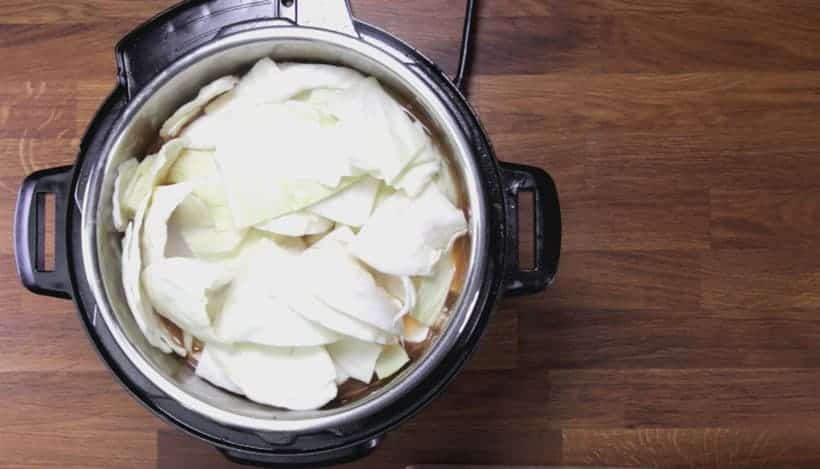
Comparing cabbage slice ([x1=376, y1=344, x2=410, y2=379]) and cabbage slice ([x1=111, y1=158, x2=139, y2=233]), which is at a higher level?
cabbage slice ([x1=111, y1=158, x2=139, y2=233])

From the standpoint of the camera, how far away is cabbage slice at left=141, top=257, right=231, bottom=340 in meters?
0.65

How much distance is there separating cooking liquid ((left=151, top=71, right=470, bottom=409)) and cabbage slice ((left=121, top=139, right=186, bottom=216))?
0.03m

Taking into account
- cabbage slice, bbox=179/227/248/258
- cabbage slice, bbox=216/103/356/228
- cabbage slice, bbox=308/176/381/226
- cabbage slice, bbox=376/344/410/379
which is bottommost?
cabbage slice, bbox=376/344/410/379

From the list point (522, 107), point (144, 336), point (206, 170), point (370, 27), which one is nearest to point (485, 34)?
point (522, 107)

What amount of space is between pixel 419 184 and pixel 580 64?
0.96 ft

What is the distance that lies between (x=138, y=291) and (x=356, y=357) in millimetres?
172

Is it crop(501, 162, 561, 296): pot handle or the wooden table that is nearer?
crop(501, 162, 561, 296): pot handle

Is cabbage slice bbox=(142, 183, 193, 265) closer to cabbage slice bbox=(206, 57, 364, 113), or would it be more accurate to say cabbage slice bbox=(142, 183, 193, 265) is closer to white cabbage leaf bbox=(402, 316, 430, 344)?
cabbage slice bbox=(206, 57, 364, 113)

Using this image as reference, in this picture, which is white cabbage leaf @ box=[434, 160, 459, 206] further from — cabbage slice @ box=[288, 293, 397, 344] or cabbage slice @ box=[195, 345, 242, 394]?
cabbage slice @ box=[195, 345, 242, 394]

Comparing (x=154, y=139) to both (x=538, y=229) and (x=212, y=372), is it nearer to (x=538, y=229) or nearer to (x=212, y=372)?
(x=212, y=372)

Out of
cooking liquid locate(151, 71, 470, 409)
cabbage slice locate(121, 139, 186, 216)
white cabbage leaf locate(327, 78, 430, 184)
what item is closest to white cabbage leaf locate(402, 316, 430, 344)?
cooking liquid locate(151, 71, 470, 409)

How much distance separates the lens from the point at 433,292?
70cm

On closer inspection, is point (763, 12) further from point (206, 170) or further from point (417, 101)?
point (206, 170)

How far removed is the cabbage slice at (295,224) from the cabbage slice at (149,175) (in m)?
0.08
